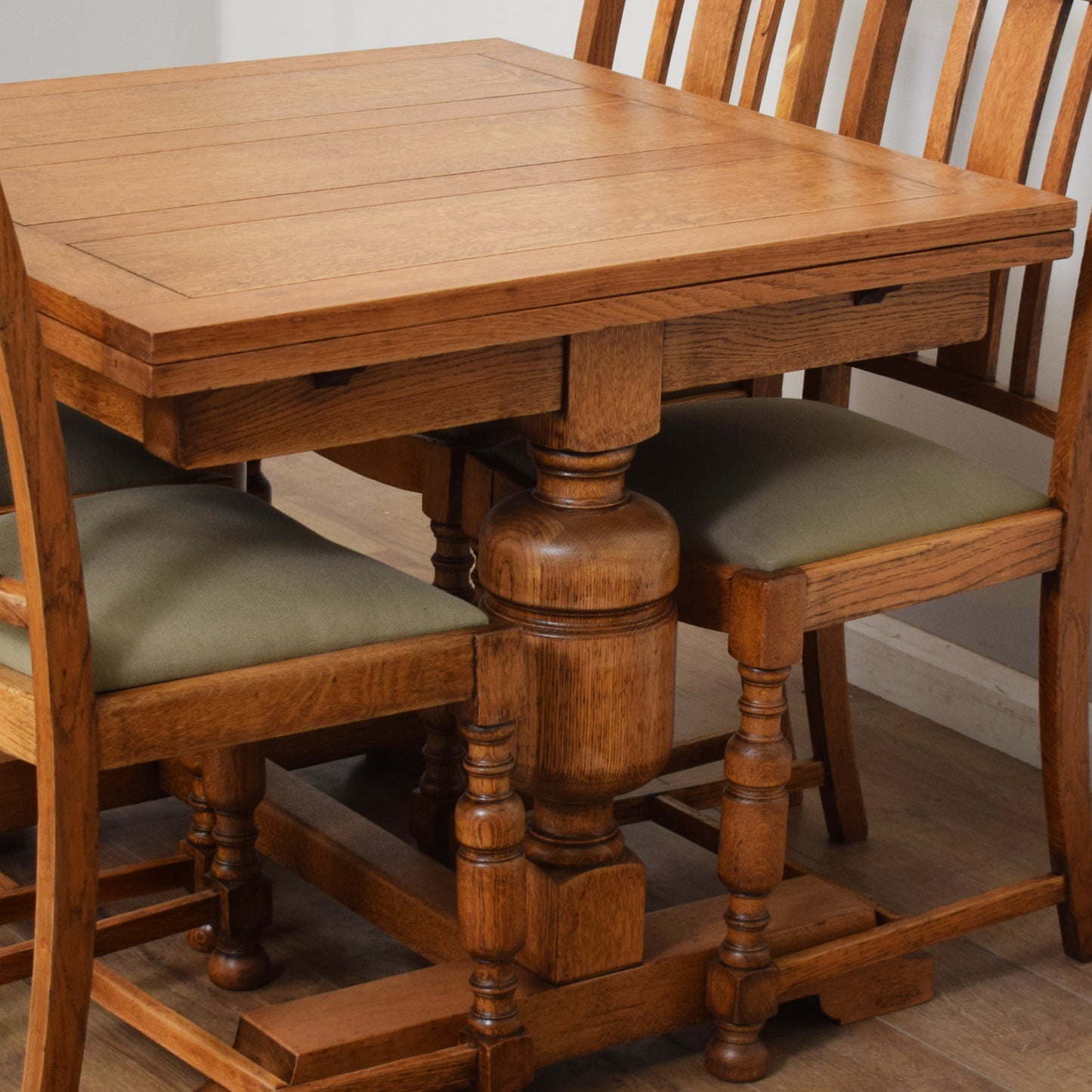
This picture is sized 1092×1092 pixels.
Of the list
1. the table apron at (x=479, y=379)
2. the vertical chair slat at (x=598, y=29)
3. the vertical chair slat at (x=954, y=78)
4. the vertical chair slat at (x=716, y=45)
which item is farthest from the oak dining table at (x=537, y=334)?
the vertical chair slat at (x=598, y=29)

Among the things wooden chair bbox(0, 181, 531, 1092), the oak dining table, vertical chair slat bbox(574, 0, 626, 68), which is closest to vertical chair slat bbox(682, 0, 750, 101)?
vertical chair slat bbox(574, 0, 626, 68)

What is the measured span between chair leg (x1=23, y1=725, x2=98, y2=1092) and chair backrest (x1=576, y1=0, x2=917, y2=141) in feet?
3.84

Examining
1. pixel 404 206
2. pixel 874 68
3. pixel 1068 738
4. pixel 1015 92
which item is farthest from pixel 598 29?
pixel 1068 738

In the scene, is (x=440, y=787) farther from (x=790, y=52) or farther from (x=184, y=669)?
(x=790, y=52)

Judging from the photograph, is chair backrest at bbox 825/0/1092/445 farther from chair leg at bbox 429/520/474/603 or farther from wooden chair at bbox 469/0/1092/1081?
chair leg at bbox 429/520/474/603

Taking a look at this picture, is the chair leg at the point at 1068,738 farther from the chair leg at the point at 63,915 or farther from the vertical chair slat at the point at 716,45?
the chair leg at the point at 63,915

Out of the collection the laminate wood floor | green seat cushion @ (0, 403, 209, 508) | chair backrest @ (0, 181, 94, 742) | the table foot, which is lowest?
the laminate wood floor

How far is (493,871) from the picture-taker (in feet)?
5.07

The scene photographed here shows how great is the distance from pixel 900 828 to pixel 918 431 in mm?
584

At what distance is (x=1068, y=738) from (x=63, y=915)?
1.01 meters

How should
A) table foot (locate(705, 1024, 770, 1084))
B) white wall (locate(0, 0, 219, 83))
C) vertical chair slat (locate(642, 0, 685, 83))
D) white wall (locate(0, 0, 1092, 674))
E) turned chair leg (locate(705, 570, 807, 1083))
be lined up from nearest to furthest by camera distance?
turned chair leg (locate(705, 570, 807, 1083))
table foot (locate(705, 1024, 770, 1084))
vertical chair slat (locate(642, 0, 685, 83))
white wall (locate(0, 0, 1092, 674))
white wall (locate(0, 0, 219, 83))

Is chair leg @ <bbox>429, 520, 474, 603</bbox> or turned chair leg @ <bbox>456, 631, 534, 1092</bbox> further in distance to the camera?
chair leg @ <bbox>429, 520, 474, 603</bbox>

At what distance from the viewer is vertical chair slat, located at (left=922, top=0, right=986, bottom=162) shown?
199 cm

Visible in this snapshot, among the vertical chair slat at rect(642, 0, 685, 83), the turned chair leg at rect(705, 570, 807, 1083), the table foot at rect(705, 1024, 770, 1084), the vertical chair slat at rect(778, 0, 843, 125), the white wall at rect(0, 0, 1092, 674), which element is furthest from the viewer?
the white wall at rect(0, 0, 1092, 674)
